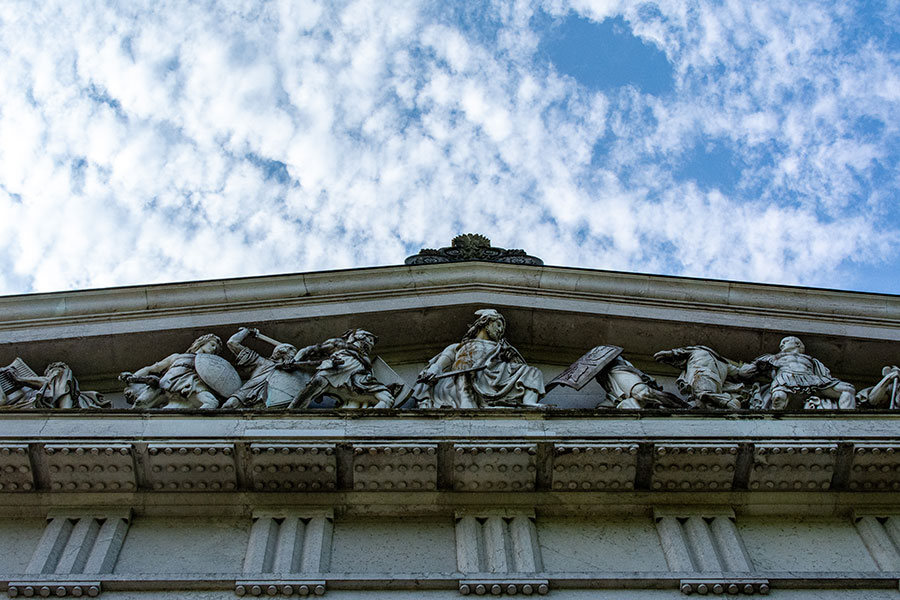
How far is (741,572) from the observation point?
1198 centimetres

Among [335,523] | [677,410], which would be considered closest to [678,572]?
[677,410]

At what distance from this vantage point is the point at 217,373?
589 inches

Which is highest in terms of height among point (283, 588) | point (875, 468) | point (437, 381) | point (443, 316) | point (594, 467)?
point (443, 316)

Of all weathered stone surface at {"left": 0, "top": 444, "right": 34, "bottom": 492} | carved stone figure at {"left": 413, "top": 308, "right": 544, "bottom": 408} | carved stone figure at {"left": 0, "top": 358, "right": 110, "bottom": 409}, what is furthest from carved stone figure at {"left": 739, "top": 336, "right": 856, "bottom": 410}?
weathered stone surface at {"left": 0, "top": 444, "right": 34, "bottom": 492}

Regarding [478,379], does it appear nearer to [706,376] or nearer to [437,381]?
[437,381]

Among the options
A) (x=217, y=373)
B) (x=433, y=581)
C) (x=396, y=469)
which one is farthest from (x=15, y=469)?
(x=433, y=581)

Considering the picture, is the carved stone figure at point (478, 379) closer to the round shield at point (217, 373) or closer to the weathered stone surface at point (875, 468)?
the round shield at point (217, 373)

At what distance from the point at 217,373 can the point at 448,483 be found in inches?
136

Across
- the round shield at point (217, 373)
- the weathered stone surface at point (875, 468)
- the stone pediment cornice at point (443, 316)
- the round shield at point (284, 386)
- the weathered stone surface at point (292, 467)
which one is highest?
the stone pediment cornice at point (443, 316)

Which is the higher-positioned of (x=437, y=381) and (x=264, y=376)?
(x=264, y=376)

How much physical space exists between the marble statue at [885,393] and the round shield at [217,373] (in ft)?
23.9

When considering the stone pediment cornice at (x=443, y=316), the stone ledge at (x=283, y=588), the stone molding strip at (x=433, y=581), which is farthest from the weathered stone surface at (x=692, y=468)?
the stone ledge at (x=283, y=588)

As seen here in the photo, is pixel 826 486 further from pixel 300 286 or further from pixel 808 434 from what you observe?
pixel 300 286

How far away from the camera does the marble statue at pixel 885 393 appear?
573 inches
